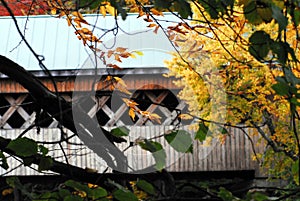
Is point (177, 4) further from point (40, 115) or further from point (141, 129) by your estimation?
point (141, 129)

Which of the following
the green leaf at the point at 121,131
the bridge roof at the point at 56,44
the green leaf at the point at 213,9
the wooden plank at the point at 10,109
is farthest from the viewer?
the wooden plank at the point at 10,109

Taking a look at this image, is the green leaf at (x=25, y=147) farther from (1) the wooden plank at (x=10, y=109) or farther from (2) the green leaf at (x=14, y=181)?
(1) the wooden plank at (x=10, y=109)

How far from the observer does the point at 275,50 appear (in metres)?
0.83

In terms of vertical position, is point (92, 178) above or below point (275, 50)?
below

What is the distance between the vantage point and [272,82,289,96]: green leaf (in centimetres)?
80

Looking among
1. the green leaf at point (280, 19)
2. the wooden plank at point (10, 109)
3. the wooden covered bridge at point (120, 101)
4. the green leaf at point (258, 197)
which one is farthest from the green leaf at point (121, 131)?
the wooden plank at point (10, 109)

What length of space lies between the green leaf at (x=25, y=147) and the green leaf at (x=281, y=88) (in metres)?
0.46

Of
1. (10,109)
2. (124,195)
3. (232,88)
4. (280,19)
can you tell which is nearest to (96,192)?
(124,195)

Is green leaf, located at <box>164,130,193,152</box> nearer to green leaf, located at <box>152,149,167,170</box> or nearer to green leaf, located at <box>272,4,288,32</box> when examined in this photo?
green leaf, located at <box>152,149,167,170</box>

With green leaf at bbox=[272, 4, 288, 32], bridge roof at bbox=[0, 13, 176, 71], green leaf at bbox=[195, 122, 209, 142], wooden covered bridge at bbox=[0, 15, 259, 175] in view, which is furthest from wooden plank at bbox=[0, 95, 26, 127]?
green leaf at bbox=[272, 4, 288, 32]

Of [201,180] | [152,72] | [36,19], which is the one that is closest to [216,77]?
[152,72]

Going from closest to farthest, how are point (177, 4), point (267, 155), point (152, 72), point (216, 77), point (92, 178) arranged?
point (177, 4)
point (92, 178)
point (216, 77)
point (267, 155)
point (152, 72)

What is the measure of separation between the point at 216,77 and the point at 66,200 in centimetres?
742

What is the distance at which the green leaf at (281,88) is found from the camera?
2.63 ft
